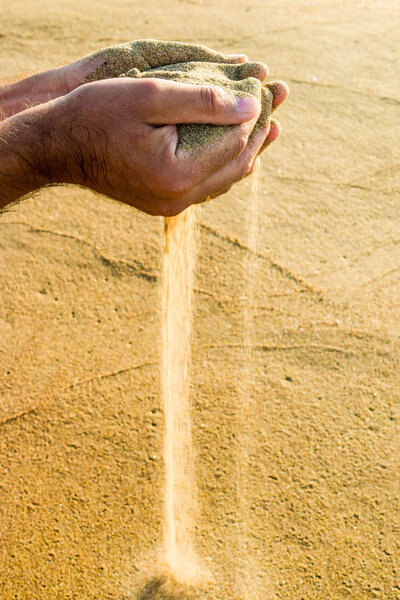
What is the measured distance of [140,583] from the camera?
1470mm

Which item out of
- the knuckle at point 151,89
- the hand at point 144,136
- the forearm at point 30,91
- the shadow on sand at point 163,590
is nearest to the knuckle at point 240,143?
the hand at point 144,136

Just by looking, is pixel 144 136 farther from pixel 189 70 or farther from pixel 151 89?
pixel 189 70

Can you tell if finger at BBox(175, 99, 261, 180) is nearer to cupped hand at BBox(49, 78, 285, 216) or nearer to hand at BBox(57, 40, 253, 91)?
cupped hand at BBox(49, 78, 285, 216)

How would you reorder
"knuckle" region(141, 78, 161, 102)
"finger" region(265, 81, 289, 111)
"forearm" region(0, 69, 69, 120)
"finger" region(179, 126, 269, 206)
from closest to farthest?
"knuckle" region(141, 78, 161, 102) → "finger" region(179, 126, 269, 206) → "finger" region(265, 81, 289, 111) → "forearm" region(0, 69, 69, 120)

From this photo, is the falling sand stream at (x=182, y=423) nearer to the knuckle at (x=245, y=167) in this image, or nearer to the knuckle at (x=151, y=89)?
the knuckle at (x=245, y=167)

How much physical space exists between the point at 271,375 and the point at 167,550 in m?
0.59

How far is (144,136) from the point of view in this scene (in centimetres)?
121

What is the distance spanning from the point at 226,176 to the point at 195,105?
0.18m

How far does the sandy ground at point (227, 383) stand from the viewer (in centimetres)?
150

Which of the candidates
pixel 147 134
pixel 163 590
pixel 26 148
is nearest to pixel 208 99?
pixel 147 134

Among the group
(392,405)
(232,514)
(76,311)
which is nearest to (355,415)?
(392,405)

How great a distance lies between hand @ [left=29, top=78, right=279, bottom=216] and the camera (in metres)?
1.20

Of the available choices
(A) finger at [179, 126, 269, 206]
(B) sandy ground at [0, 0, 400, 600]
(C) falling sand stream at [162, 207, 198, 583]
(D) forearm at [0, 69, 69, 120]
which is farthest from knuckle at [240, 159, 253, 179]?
(B) sandy ground at [0, 0, 400, 600]

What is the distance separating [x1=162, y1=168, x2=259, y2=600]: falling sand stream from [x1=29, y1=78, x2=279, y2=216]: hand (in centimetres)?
23
